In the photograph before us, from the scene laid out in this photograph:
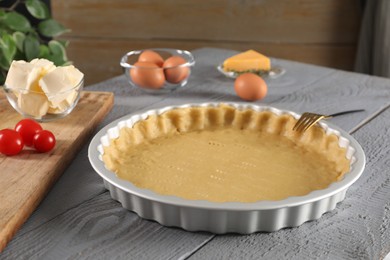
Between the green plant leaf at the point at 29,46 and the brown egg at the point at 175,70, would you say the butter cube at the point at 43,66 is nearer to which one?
the brown egg at the point at 175,70

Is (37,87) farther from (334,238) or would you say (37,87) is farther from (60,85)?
(334,238)

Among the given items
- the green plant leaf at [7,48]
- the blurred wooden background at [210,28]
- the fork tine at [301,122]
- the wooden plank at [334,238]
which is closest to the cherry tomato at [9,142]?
the wooden plank at [334,238]

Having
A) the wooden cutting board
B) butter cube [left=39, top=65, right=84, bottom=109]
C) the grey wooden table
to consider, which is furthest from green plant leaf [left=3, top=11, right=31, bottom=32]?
the grey wooden table

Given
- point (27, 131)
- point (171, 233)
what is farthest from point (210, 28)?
point (171, 233)

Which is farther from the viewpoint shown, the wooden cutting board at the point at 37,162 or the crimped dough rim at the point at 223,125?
the crimped dough rim at the point at 223,125

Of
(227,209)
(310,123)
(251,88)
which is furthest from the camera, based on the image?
(251,88)

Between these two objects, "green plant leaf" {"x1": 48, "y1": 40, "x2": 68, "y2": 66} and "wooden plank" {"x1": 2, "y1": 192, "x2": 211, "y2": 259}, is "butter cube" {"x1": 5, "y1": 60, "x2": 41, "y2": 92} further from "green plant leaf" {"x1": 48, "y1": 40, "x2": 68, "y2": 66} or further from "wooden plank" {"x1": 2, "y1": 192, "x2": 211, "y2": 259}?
"green plant leaf" {"x1": 48, "y1": 40, "x2": 68, "y2": 66}
